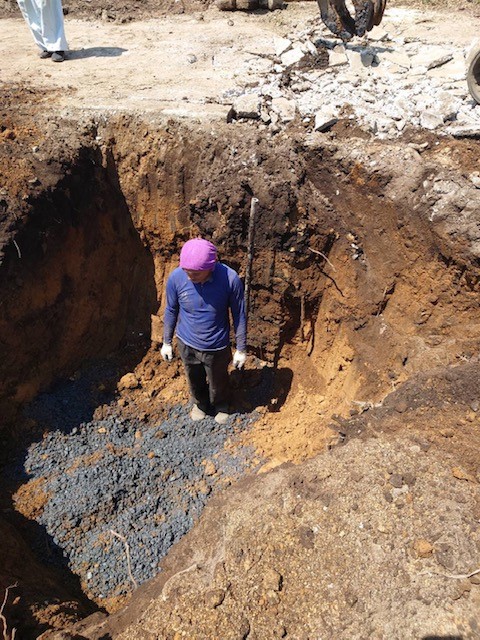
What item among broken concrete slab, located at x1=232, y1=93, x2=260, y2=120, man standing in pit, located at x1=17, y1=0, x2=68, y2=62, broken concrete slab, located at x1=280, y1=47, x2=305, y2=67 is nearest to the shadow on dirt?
man standing in pit, located at x1=17, y1=0, x2=68, y2=62

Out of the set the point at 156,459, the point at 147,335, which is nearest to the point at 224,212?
the point at 147,335

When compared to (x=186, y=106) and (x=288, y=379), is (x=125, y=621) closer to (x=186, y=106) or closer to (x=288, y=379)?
(x=288, y=379)

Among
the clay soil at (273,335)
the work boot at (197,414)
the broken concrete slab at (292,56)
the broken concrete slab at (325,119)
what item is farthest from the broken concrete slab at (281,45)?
the work boot at (197,414)

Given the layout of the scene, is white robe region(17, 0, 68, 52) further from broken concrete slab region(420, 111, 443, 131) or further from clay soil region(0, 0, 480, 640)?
broken concrete slab region(420, 111, 443, 131)

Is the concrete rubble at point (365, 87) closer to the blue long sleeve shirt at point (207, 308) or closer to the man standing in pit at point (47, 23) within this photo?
the blue long sleeve shirt at point (207, 308)

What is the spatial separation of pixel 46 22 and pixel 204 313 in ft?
17.6

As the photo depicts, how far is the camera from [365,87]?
5375 millimetres

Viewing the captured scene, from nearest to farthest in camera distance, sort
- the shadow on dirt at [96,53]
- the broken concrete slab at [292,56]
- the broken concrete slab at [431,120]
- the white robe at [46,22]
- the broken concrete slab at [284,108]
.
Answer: the broken concrete slab at [431,120] < the broken concrete slab at [284,108] < the broken concrete slab at [292,56] < the white robe at [46,22] < the shadow on dirt at [96,53]

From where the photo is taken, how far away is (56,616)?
3.03 m

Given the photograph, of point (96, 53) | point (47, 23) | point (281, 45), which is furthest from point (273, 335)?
point (47, 23)

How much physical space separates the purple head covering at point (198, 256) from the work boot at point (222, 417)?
199 cm

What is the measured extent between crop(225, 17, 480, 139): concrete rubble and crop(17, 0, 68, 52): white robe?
287 cm

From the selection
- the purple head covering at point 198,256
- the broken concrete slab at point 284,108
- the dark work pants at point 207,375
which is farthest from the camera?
the broken concrete slab at point 284,108

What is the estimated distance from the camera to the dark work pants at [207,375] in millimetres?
4348
